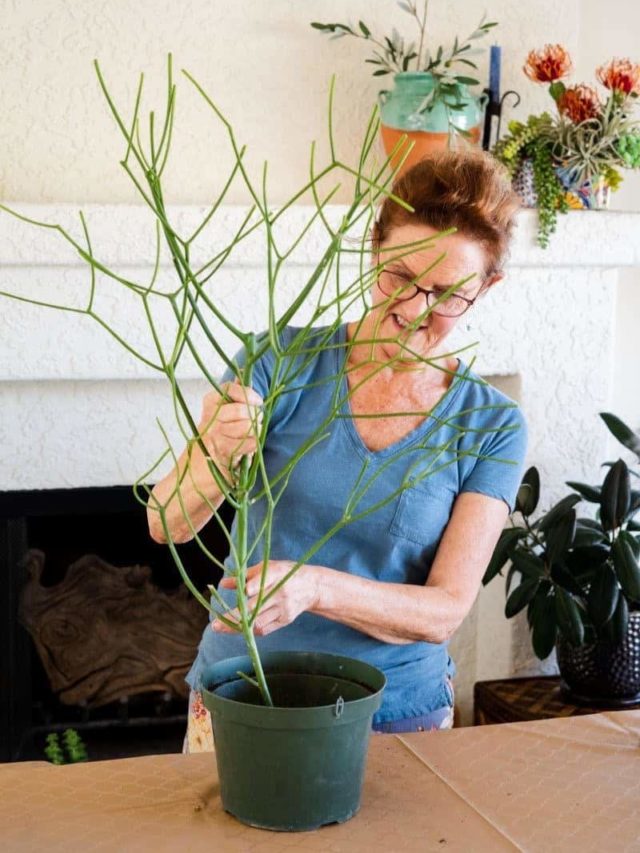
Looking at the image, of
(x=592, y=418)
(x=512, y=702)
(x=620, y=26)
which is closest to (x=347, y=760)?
(x=512, y=702)

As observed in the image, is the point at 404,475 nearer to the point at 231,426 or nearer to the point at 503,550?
the point at 231,426

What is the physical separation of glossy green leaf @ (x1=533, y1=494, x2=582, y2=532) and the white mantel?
22 centimetres

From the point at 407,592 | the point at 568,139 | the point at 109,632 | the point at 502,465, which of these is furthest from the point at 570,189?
the point at 109,632

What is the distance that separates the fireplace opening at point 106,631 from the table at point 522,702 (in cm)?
71

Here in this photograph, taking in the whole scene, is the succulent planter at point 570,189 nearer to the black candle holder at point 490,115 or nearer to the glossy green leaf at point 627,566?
the black candle holder at point 490,115

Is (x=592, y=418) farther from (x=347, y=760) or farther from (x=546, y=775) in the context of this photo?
(x=347, y=760)

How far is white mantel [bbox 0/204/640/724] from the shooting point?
7.63ft

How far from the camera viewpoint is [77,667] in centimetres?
283

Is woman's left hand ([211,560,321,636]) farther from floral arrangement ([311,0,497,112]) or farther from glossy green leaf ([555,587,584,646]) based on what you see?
floral arrangement ([311,0,497,112])

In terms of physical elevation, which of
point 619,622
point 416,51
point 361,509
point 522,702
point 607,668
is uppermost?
point 416,51

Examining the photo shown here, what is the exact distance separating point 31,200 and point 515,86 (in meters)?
1.08

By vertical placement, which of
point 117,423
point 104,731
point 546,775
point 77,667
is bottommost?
point 104,731

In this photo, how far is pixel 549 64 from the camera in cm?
242

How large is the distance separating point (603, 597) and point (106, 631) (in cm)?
122
